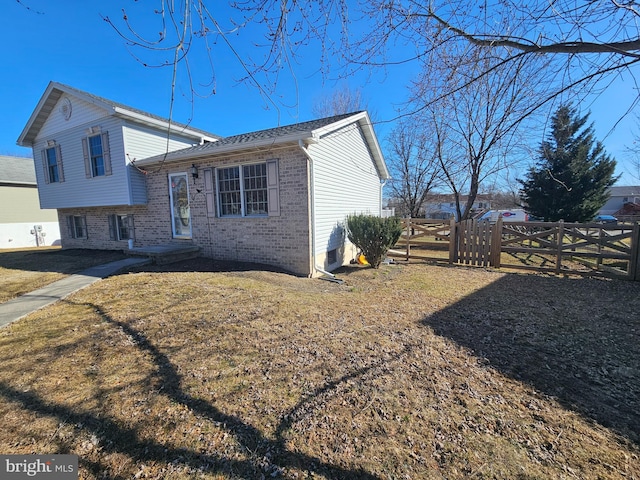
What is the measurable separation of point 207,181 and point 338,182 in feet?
13.4

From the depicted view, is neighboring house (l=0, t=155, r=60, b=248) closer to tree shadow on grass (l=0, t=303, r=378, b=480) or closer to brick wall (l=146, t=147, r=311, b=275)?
brick wall (l=146, t=147, r=311, b=275)

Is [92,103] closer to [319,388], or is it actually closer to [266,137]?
[266,137]

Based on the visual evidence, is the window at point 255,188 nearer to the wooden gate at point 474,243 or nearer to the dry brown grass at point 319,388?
the dry brown grass at point 319,388

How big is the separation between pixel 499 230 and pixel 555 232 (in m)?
1.38

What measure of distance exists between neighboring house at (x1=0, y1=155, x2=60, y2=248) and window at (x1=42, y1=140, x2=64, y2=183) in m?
11.5

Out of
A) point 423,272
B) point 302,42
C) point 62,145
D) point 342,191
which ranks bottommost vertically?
point 423,272

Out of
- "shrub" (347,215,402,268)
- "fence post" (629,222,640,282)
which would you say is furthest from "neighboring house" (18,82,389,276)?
"fence post" (629,222,640,282)

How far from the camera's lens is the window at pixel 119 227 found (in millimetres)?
11328

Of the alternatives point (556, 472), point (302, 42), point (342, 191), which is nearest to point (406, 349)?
point (556, 472)

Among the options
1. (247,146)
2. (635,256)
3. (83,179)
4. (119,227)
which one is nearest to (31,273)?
(119,227)

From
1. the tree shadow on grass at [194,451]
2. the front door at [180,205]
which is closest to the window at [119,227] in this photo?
the front door at [180,205]

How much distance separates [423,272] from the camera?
28.0 feet

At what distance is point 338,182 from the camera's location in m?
8.98

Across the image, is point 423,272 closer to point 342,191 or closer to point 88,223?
point 342,191
